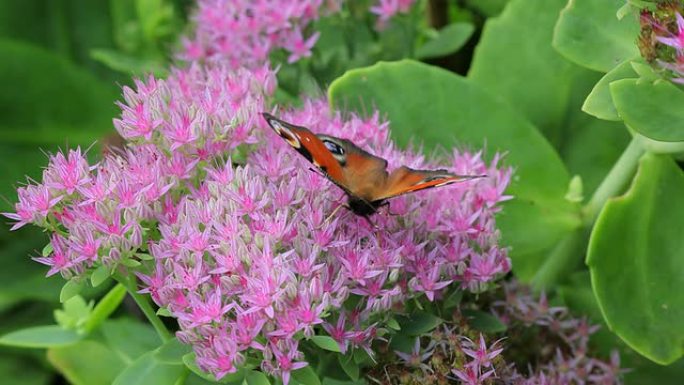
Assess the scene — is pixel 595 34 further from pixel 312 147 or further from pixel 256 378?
pixel 256 378

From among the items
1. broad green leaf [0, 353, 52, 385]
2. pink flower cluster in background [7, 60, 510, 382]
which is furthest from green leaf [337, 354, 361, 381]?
broad green leaf [0, 353, 52, 385]

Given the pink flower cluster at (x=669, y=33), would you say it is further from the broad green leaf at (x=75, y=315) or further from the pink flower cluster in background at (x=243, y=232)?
the broad green leaf at (x=75, y=315)

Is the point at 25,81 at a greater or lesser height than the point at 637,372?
greater

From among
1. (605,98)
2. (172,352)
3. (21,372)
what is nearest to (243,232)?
(172,352)

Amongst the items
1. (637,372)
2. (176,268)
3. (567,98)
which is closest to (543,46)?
(567,98)

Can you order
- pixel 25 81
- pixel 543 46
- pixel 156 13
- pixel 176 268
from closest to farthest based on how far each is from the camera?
pixel 176 268, pixel 543 46, pixel 156 13, pixel 25 81

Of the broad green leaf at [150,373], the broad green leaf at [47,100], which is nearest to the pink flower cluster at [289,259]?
the broad green leaf at [150,373]

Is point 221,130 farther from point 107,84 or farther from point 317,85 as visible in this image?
point 107,84
